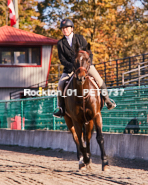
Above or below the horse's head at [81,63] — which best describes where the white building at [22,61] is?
above

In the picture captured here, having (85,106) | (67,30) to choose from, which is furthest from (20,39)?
(85,106)

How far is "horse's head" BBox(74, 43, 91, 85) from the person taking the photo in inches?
309

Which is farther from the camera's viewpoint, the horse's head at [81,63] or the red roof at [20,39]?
the red roof at [20,39]

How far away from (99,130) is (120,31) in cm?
3974

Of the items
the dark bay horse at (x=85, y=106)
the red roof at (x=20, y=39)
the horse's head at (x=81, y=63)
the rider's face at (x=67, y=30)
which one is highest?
the red roof at (x=20, y=39)

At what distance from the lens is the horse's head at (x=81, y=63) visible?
7.84 metres

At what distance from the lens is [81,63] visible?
321 inches

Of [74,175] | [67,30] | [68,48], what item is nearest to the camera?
[74,175]

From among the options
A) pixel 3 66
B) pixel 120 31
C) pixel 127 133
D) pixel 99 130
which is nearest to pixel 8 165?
pixel 99 130

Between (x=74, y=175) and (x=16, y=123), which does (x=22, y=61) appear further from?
(x=74, y=175)

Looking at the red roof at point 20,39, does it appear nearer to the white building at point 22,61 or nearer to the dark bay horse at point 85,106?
the white building at point 22,61

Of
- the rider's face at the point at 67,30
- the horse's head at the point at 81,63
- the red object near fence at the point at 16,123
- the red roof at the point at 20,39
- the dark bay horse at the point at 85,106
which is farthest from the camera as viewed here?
the red roof at the point at 20,39

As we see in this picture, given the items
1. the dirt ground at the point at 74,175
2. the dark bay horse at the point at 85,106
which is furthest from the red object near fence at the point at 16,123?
the dark bay horse at the point at 85,106

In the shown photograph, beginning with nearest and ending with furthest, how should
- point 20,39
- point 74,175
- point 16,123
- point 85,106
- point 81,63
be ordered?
point 81,63
point 74,175
point 85,106
point 16,123
point 20,39
